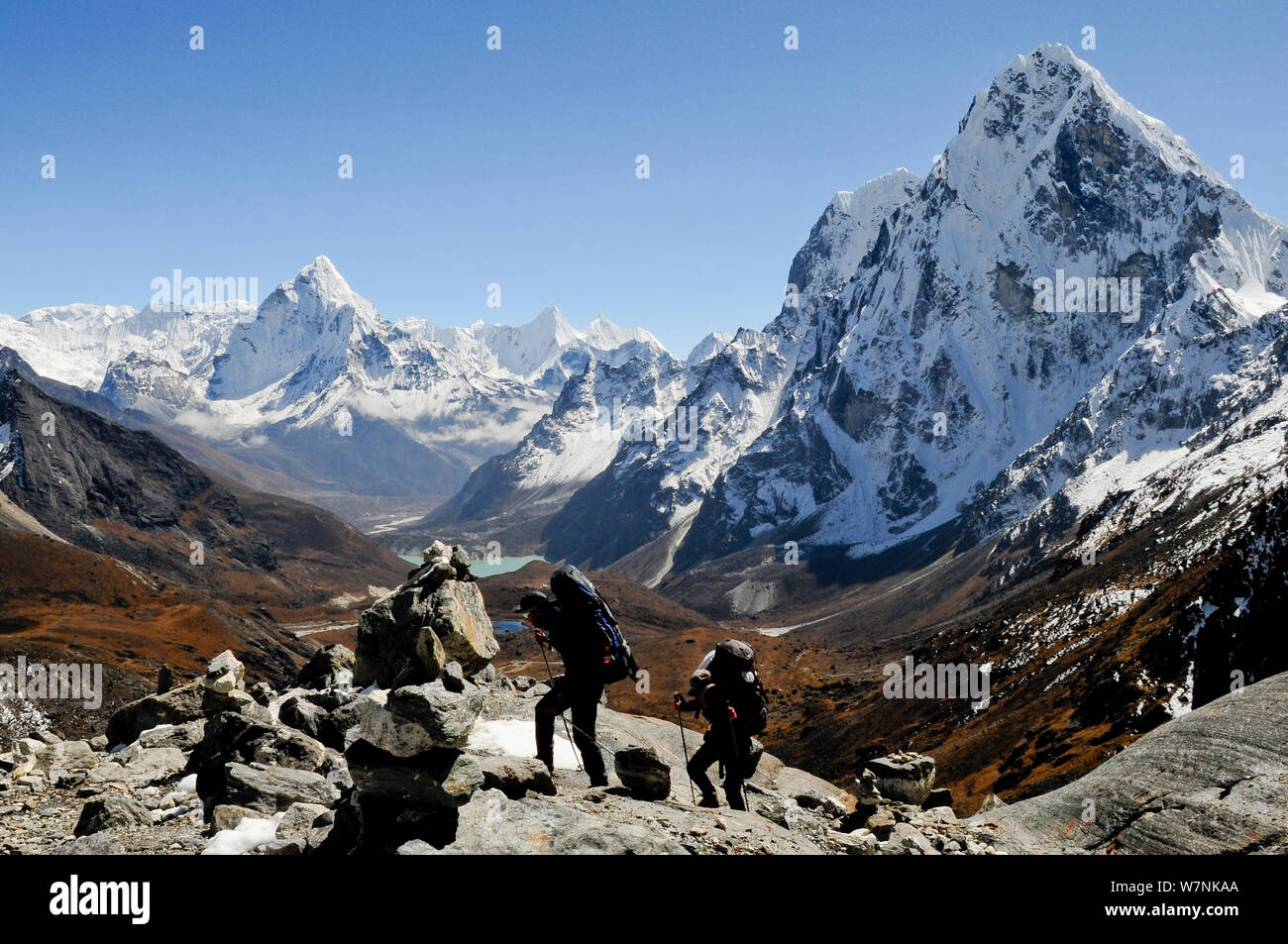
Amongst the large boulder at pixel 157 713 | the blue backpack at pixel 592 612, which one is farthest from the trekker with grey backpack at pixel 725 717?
the large boulder at pixel 157 713

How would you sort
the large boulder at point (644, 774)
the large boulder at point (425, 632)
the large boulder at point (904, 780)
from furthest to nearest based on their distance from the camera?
the large boulder at point (904, 780) → the large boulder at point (644, 774) → the large boulder at point (425, 632)

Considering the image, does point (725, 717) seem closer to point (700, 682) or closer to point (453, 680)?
point (700, 682)

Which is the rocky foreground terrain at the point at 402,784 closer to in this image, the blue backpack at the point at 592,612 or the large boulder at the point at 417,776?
the large boulder at the point at 417,776

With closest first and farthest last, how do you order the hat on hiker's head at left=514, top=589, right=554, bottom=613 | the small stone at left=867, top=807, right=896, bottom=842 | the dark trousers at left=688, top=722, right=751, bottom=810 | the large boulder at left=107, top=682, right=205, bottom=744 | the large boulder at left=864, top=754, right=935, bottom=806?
1. the hat on hiker's head at left=514, top=589, right=554, bottom=613
2. the dark trousers at left=688, top=722, right=751, bottom=810
3. the small stone at left=867, top=807, right=896, bottom=842
4. the large boulder at left=864, top=754, right=935, bottom=806
5. the large boulder at left=107, top=682, right=205, bottom=744

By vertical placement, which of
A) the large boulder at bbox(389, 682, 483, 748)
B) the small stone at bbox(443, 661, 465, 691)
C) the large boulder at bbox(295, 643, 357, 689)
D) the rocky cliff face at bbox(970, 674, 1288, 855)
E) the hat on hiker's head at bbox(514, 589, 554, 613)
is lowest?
the rocky cliff face at bbox(970, 674, 1288, 855)

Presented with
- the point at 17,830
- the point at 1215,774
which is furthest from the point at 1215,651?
the point at 17,830

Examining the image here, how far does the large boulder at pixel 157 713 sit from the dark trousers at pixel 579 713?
14707mm

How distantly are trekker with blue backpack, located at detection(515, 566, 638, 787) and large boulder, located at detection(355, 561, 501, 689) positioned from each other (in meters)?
1.77

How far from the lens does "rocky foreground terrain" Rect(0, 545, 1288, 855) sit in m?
12.8

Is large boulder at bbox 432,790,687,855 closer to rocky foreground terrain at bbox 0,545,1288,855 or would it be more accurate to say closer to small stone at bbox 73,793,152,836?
rocky foreground terrain at bbox 0,545,1288,855

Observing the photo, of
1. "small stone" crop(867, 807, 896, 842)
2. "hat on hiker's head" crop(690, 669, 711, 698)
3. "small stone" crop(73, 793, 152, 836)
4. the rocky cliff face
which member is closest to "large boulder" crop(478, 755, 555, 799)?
"hat on hiker's head" crop(690, 669, 711, 698)

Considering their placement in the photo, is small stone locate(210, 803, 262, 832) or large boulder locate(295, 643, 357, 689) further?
large boulder locate(295, 643, 357, 689)

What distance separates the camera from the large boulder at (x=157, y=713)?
26.4 meters
